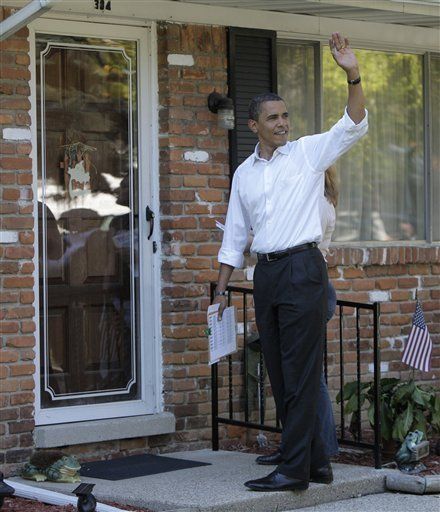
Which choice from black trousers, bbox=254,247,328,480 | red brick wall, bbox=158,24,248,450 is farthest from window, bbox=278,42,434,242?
black trousers, bbox=254,247,328,480

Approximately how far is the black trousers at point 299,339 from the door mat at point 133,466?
3.27 ft

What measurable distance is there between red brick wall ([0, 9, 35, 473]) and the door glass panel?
242mm

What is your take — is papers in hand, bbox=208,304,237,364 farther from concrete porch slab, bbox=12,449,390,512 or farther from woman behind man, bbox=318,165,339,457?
concrete porch slab, bbox=12,449,390,512

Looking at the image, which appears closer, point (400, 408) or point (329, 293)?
point (329, 293)

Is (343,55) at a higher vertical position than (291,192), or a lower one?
higher

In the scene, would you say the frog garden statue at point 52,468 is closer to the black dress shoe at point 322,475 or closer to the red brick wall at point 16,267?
the red brick wall at point 16,267

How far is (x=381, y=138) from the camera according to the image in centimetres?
852

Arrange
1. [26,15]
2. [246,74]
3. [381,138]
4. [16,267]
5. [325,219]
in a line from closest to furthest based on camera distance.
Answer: [26,15] → [325,219] → [16,267] → [246,74] → [381,138]

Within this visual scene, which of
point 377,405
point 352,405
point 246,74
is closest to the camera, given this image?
point 377,405

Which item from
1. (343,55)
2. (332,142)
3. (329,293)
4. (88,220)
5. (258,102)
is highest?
(343,55)

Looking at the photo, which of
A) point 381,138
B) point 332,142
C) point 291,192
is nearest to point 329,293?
point 291,192

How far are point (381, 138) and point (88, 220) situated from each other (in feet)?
8.32

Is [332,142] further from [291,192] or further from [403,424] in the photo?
[403,424]

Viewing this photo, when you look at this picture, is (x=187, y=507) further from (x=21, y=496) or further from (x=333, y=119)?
(x=333, y=119)
